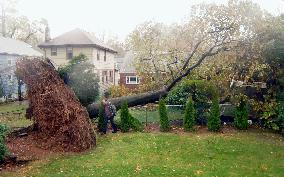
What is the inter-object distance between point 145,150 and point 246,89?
778 centimetres

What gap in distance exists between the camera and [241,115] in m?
16.6

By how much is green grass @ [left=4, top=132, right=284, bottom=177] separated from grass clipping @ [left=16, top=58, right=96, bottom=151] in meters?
0.86

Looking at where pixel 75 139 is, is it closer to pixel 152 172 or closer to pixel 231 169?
pixel 152 172

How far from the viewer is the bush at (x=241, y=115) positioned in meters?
16.5

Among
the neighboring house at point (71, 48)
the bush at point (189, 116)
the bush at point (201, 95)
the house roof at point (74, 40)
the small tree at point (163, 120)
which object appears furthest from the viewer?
the neighboring house at point (71, 48)

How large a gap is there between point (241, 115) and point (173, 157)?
5.99m

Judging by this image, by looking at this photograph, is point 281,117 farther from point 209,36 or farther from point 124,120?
point 124,120

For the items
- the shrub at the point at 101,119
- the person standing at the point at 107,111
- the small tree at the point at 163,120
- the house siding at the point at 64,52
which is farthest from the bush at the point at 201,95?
the house siding at the point at 64,52

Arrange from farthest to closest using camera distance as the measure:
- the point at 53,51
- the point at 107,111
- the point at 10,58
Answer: the point at 53,51 < the point at 10,58 < the point at 107,111

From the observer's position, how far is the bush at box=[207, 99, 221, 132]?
52.9ft

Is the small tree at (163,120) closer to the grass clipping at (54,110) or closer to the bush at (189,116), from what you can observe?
the bush at (189,116)

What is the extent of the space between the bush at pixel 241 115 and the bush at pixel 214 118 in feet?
3.54

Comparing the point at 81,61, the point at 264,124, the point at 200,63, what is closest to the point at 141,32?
the point at 200,63

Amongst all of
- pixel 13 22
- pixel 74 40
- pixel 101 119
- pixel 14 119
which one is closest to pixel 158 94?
pixel 101 119
